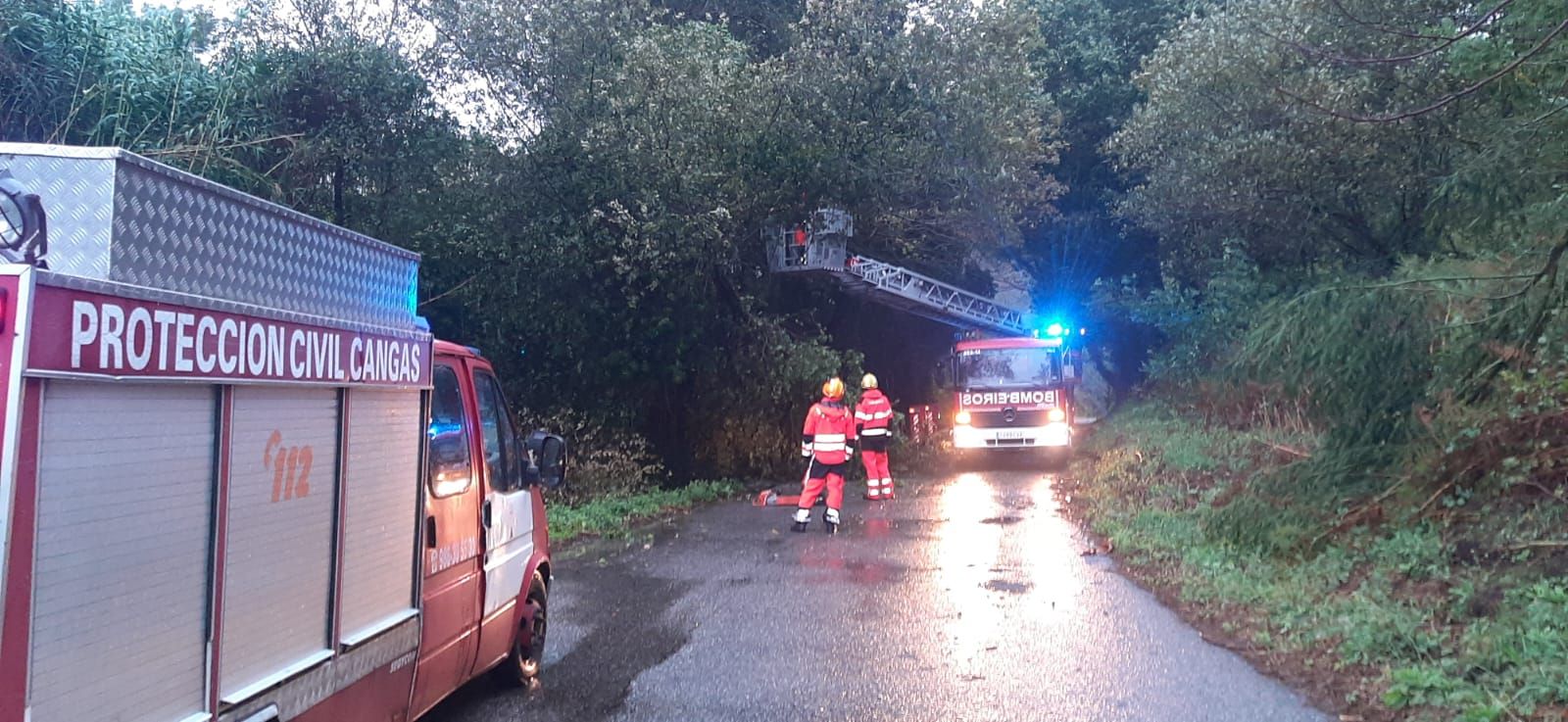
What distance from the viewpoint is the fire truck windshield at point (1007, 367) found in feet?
72.2

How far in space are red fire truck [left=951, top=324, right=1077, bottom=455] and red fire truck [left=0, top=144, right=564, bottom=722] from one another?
55.7 feet

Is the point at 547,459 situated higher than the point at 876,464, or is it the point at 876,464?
the point at 547,459

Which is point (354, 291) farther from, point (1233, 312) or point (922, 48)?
point (1233, 312)

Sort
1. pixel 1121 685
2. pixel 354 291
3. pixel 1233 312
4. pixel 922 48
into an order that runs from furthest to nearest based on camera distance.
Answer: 1. pixel 1233 312
2. pixel 922 48
3. pixel 1121 685
4. pixel 354 291

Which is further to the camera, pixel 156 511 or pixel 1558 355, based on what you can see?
pixel 1558 355

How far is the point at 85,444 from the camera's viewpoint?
3.03 metres

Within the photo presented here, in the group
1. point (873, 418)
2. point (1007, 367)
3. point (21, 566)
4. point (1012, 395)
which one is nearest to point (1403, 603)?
point (21, 566)

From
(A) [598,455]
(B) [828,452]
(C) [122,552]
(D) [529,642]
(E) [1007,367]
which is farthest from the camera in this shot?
(E) [1007,367]

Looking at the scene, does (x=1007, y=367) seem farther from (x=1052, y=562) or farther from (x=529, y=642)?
(x=529, y=642)

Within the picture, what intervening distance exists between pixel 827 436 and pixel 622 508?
3178 mm

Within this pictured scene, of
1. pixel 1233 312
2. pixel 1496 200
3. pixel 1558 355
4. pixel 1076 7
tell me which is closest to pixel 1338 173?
pixel 1233 312

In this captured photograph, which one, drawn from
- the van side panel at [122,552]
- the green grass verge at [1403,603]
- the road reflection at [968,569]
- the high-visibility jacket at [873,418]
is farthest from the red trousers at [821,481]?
the van side panel at [122,552]

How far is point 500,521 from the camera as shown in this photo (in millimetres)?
6391

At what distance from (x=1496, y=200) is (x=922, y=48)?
13488 mm
